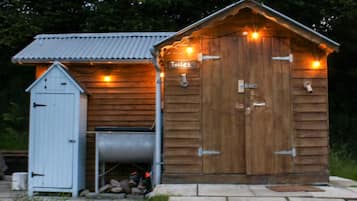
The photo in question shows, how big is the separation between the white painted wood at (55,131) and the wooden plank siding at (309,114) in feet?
11.6

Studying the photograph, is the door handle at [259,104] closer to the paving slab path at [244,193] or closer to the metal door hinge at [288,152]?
the metal door hinge at [288,152]

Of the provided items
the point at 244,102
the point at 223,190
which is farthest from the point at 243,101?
the point at 223,190

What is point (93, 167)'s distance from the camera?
7.64m

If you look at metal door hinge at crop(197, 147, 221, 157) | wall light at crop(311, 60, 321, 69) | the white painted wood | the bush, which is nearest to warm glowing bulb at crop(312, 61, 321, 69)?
wall light at crop(311, 60, 321, 69)

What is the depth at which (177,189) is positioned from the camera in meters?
5.54

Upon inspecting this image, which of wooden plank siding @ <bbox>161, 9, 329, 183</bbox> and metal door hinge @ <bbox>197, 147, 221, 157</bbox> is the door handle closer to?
wooden plank siding @ <bbox>161, 9, 329, 183</bbox>

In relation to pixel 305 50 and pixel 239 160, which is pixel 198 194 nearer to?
pixel 239 160

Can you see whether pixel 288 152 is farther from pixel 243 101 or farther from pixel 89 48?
pixel 89 48

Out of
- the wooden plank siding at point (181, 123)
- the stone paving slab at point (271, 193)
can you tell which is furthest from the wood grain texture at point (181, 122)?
the stone paving slab at point (271, 193)

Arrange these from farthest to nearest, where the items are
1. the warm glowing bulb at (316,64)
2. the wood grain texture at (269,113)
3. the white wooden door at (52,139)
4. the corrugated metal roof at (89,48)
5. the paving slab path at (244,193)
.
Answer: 1. the corrugated metal roof at (89,48)
2. the white wooden door at (52,139)
3. the warm glowing bulb at (316,64)
4. the wood grain texture at (269,113)
5. the paving slab path at (244,193)

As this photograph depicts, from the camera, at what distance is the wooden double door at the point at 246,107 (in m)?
6.09

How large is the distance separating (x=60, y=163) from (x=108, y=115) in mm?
1266

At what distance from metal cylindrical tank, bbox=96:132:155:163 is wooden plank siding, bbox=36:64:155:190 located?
32.5 inches

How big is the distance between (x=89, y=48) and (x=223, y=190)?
4099mm
